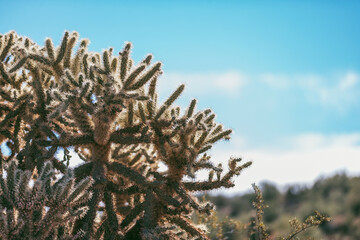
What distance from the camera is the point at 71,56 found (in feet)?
14.3

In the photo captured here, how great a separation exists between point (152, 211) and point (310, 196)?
5352 cm

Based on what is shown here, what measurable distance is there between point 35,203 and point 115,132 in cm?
116

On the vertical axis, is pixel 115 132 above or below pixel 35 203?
above

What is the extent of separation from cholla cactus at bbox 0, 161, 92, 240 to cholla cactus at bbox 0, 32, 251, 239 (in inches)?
21.4

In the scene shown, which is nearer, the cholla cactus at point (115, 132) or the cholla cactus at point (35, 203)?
the cholla cactus at point (35, 203)

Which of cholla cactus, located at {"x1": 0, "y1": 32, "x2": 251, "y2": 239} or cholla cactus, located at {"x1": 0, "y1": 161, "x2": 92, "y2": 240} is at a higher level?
cholla cactus, located at {"x1": 0, "y1": 32, "x2": 251, "y2": 239}

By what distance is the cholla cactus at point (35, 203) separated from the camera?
3.15 metres

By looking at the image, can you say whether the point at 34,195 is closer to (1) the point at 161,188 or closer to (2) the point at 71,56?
(1) the point at 161,188

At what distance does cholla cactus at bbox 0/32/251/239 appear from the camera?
12.4 ft

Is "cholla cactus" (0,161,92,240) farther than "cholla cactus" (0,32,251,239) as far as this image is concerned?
No

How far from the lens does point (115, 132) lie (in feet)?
13.5

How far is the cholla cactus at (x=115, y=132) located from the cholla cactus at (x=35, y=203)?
1.78 ft

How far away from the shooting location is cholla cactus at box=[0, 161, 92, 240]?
3.15 metres

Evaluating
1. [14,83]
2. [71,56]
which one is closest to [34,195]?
[71,56]
